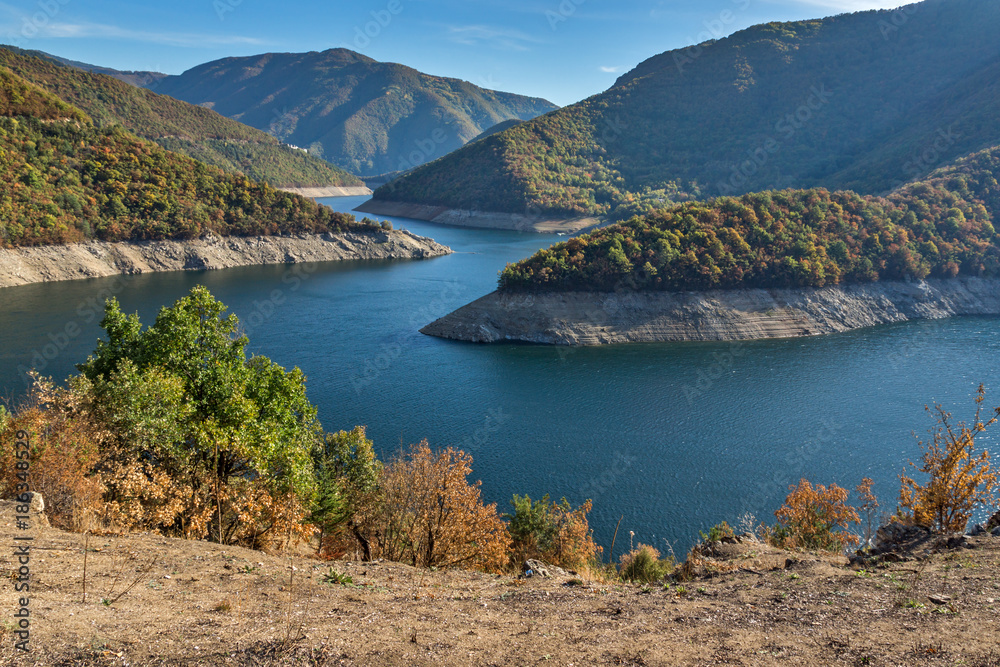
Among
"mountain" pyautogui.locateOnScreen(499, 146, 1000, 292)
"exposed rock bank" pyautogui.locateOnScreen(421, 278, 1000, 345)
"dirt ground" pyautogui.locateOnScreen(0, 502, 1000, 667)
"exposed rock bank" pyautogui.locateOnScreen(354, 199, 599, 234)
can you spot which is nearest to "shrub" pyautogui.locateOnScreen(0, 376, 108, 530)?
"dirt ground" pyautogui.locateOnScreen(0, 502, 1000, 667)

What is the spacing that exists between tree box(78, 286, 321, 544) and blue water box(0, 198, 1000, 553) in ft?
50.4

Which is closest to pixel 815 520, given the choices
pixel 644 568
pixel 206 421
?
pixel 644 568

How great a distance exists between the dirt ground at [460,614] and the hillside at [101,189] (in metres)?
99.6

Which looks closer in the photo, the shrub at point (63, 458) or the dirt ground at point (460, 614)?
the dirt ground at point (460, 614)

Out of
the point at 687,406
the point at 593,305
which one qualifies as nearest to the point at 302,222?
the point at 593,305

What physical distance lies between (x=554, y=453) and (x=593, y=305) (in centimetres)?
3511

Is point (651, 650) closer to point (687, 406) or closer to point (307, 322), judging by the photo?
point (687, 406)

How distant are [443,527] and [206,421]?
959 centimetres

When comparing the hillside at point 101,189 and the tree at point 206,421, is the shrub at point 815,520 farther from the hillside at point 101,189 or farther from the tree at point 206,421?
the hillside at point 101,189

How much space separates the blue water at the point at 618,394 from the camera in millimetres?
37250

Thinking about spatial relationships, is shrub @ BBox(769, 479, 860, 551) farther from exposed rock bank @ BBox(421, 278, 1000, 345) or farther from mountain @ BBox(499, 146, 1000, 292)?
mountain @ BBox(499, 146, 1000, 292)

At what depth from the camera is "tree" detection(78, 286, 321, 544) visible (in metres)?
18.5

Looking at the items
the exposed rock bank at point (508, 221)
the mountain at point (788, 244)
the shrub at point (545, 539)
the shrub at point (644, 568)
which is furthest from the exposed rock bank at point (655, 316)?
the exposed rock bank at point (508, 221)

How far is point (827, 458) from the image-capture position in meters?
40.7
